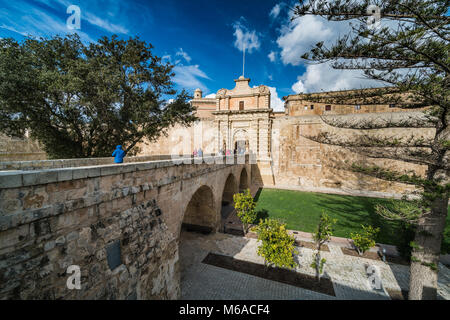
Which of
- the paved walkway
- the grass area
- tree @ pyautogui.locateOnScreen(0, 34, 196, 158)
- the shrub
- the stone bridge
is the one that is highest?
tree @ pyautogui.locateOnScreen(0, 34, 196, 158)

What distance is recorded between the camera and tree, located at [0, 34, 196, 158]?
832cm

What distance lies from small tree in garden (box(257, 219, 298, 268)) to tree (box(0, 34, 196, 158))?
9071 mm

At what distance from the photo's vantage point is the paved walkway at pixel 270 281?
5.91 m

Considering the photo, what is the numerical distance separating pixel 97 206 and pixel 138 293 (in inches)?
85.4

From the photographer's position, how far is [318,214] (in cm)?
1294

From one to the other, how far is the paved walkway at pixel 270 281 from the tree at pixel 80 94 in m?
8.36

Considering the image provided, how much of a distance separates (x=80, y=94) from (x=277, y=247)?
39.2 feet

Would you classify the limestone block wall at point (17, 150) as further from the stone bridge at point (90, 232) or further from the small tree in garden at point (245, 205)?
the small tree in garden at point (245, 205)

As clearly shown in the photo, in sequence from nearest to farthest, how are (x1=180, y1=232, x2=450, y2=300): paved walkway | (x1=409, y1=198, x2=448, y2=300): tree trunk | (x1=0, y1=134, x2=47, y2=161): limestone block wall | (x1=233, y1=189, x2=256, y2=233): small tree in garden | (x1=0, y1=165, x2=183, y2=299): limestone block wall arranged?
(x1=0, y1=165, x2=183, y2=299): limestone block wall
(x1=409, y1=198, x2=448, y2=300): tree trunk
(x1=180, y1=232, x2=450, y2=300): paved walkway
(x1=233, y1=189, x2=256, y2=233): small tree in garden
(x1=0, y1=134, x2=47, y2=161): limestone block wall

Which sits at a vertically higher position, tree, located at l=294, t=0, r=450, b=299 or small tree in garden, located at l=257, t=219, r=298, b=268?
tree, located at l=294, t=0, r=450, b=299

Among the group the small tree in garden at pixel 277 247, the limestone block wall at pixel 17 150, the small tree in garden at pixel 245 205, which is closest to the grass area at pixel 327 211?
the small tree in garden at pixel 245 205

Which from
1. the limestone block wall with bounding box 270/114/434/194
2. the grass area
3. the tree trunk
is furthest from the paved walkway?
the limestone block wall with bounding box 270/114/434/194

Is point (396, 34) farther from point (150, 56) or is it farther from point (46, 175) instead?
point (150, 56)

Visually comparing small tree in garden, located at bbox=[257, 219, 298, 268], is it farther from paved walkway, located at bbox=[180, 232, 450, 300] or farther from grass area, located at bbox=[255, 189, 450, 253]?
grass area, located at bbox=[255, 189, 450, 253]
